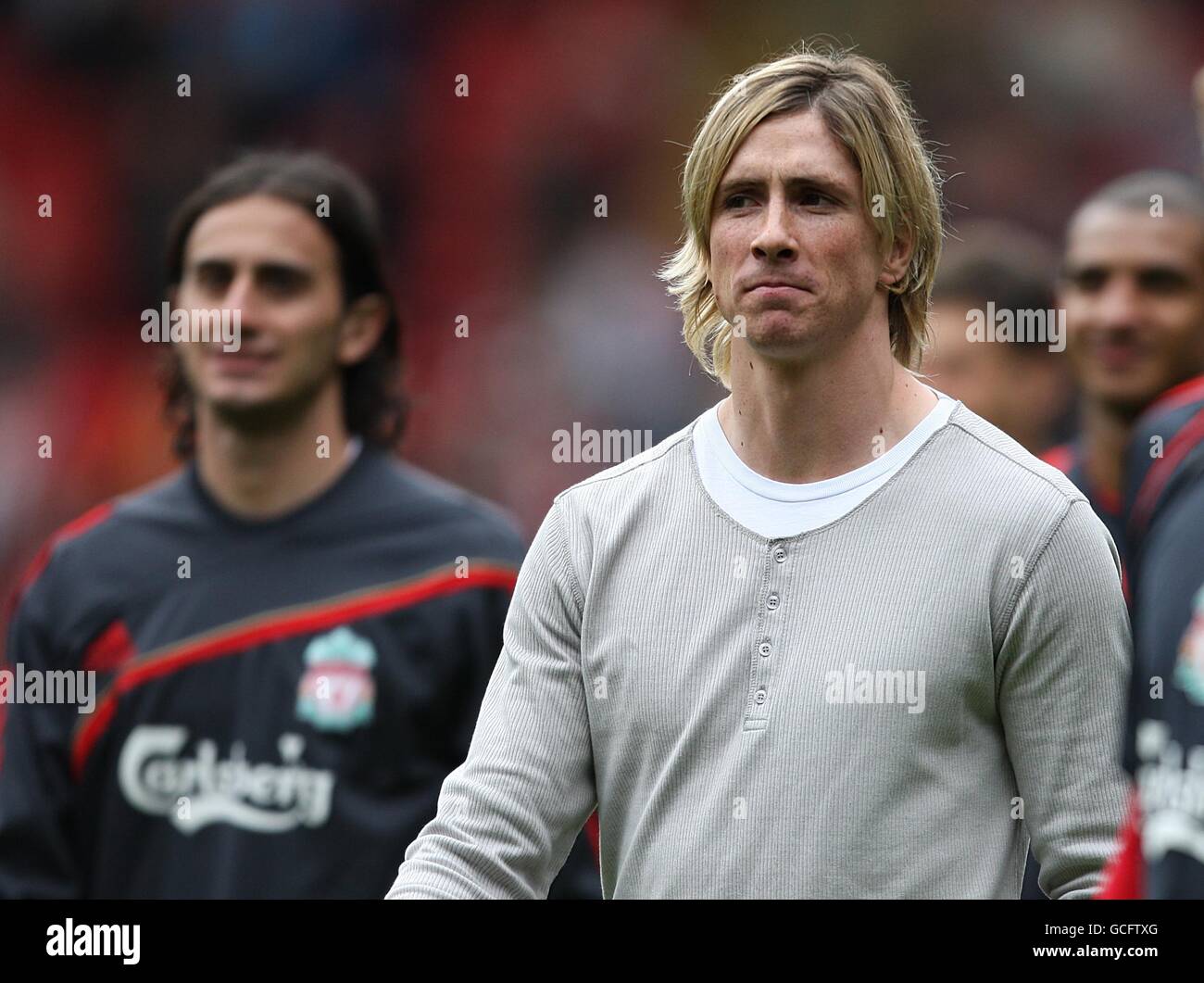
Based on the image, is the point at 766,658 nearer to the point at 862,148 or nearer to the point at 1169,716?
the point at 1169,716

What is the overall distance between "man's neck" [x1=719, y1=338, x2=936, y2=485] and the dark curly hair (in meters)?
2.83

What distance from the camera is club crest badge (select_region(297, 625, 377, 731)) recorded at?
174 inches

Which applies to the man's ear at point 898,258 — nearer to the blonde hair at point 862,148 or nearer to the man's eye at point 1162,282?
the blonde hair at point 862,148

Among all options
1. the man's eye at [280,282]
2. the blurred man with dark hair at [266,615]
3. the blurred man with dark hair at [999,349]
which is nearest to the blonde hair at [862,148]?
the blurred man with dark hair at [266,615]

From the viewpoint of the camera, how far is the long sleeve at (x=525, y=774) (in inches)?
90.4

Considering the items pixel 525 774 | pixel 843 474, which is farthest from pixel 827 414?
pixel 525 774

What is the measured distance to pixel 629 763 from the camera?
2.34 meters

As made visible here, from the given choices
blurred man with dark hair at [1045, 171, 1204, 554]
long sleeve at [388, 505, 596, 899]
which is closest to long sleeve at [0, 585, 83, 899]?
long sleeve at [388, 505, 596, 899]

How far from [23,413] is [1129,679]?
18.5 ft

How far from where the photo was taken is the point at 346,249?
16.8ft

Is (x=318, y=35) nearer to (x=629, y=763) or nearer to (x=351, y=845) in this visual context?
(x=351, y=845)

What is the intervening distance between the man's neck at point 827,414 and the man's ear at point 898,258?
0.36ft

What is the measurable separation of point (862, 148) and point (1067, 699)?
70 cm
